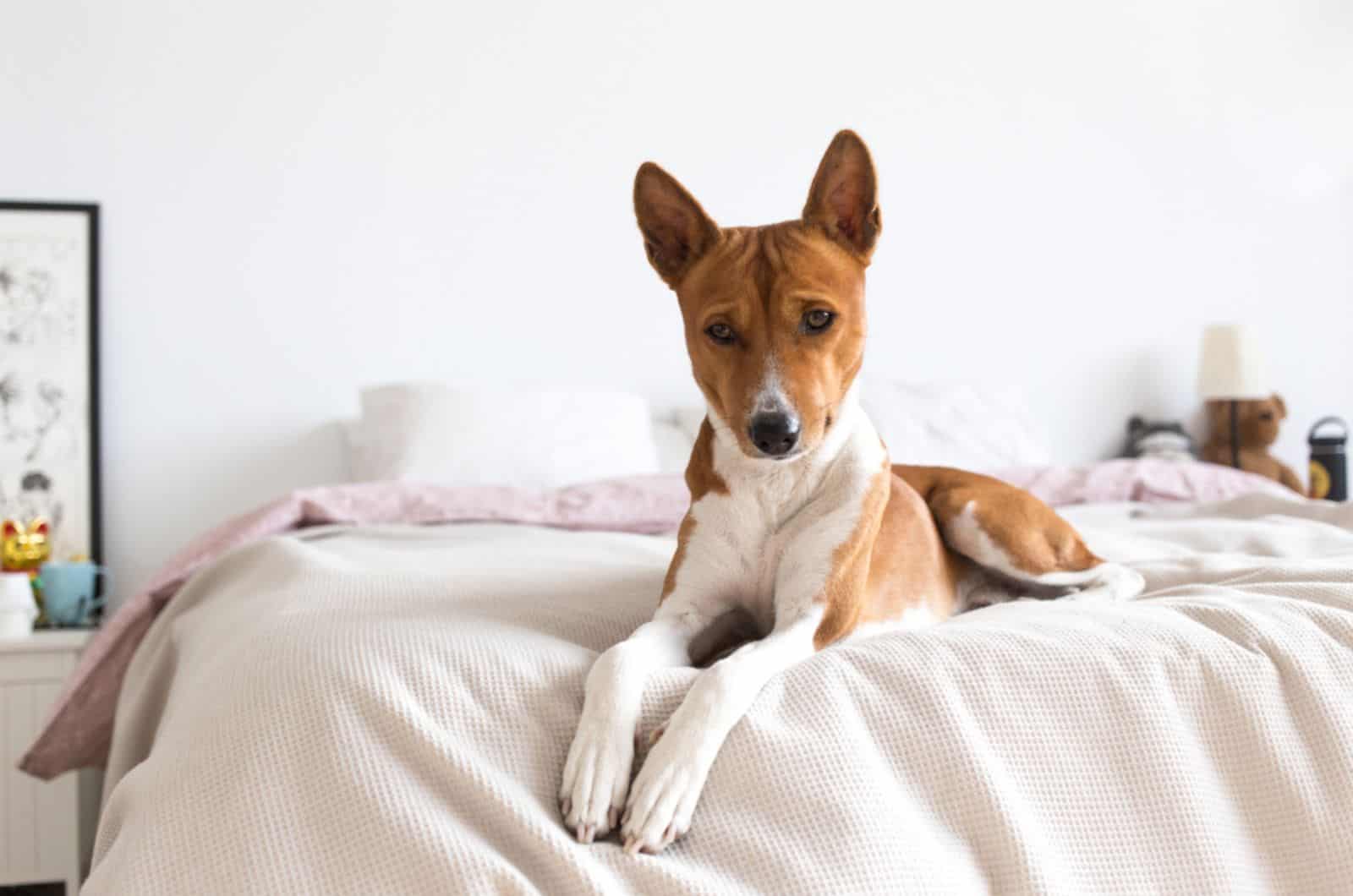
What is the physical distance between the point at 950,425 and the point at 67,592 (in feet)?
7.81

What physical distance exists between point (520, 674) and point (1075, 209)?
3.77m

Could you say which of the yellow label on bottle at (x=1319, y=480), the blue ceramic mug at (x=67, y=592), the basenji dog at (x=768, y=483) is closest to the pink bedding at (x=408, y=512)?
the blue ceramic mug at (x=67, y=592)

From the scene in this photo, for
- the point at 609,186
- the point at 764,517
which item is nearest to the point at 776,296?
the point at 764,517

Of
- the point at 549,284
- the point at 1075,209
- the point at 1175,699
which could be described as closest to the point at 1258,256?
the point at 1075,209

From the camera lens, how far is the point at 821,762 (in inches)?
45.0

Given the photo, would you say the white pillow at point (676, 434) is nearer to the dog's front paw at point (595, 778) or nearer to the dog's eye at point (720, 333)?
the dog's eye at point (720, 333)

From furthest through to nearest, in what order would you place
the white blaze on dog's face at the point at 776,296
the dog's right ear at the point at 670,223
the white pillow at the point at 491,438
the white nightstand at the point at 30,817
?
the white pillow at the point at 491,438, the white nightstand at the point at 30,817, the dog's right ear at the point at 670,223, the white blaze on dog's face at the point at 776,296

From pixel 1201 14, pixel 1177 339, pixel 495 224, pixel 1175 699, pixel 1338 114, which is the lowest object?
pixel 1175 699

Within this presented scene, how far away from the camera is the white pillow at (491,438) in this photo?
10.6 feet

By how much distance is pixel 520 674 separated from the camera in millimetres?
1247

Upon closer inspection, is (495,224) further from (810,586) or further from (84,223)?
(810,586)

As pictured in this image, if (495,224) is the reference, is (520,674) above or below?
below

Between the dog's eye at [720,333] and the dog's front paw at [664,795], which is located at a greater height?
the dog's eye at [720,333]

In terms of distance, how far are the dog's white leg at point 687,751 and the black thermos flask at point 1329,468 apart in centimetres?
374
